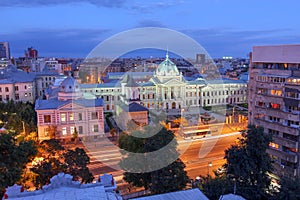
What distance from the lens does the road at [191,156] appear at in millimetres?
30234

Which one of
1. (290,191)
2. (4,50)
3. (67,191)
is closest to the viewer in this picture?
(67,191)

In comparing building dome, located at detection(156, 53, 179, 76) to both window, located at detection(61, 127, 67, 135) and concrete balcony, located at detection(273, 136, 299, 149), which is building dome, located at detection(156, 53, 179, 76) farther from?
concrete balcony, located at detection(273, 136, 299, 149)

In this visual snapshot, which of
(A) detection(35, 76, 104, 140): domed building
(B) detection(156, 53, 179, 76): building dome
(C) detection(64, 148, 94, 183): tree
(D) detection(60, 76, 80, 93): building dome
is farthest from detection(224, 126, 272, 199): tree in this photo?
(B) detection(156, 53, 179, 76): building dome

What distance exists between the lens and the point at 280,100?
27578mm

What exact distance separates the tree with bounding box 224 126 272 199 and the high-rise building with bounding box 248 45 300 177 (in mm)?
6760

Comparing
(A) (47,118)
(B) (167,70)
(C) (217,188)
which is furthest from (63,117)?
(B) (167,70)

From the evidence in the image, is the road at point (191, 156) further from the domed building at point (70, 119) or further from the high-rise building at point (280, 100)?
the high-rise building at point (280, 100)

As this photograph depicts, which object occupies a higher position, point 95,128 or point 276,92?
point 276,92

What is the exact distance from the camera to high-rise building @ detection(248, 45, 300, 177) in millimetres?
25922

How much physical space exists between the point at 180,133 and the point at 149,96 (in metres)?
26.3

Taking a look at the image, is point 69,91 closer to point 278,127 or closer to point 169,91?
point 169,91

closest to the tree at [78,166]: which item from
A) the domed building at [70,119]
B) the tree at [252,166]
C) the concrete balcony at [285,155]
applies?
the tree at [252,166]

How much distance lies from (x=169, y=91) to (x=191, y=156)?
32.8 meters

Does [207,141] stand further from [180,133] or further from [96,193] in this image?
[96,193]
